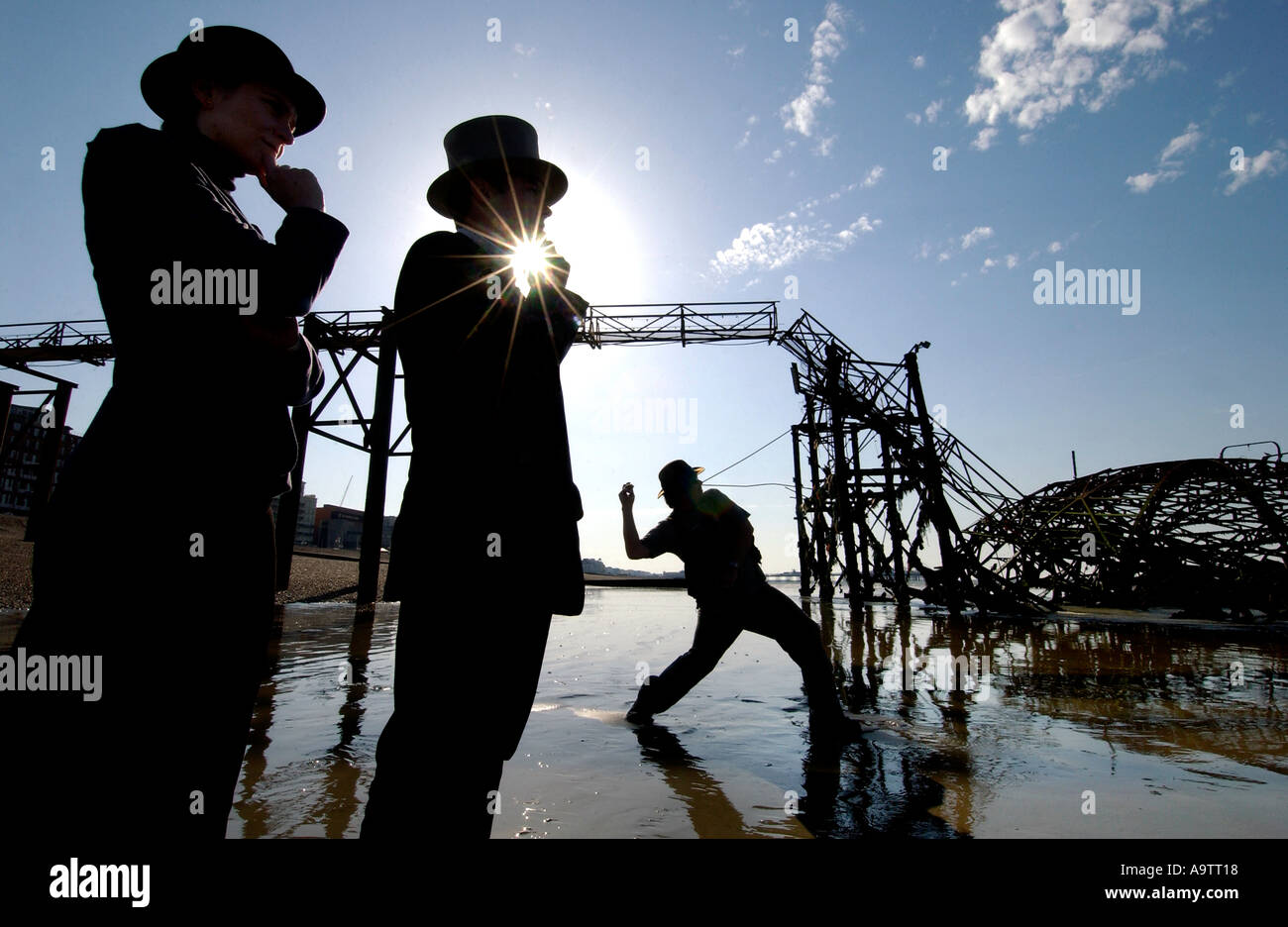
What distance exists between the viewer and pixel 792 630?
4.18m

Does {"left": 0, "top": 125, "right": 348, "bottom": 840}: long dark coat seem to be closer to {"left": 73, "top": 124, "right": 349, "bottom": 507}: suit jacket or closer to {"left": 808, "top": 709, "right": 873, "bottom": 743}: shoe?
{"left": 73, "top": 124, "right": 349, "bottom": 507}: suit jacket

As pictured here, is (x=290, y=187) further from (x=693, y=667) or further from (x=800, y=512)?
(x=800, y=512)

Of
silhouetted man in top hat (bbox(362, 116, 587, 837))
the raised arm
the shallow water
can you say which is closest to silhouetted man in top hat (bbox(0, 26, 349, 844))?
silhouetted man in top hat (bbox(362, 116, 587, 837))

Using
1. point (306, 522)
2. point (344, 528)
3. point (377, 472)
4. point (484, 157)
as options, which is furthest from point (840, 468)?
point (306, 522)

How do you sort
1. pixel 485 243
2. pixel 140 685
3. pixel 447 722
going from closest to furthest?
1. pixel 140 685
2. pixel 447 722
3. pixel 485 243

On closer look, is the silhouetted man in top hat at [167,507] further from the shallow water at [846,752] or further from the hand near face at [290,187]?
the shallow water at [846,752]

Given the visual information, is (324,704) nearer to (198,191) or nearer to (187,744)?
Result: (187,744)

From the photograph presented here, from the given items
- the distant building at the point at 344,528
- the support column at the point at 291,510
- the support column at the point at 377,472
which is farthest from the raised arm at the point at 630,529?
the distant building at the point at 344,528

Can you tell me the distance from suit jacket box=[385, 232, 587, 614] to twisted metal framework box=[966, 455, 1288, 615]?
13.7 metres

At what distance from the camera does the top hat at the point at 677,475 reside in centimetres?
434

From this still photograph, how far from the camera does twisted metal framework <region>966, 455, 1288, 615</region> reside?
13.0 m

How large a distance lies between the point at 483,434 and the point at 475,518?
7.5 inches

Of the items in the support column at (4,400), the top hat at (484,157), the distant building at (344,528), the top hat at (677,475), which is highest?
the support column at (4,400)

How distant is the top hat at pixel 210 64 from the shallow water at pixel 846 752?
1466 millimetres
